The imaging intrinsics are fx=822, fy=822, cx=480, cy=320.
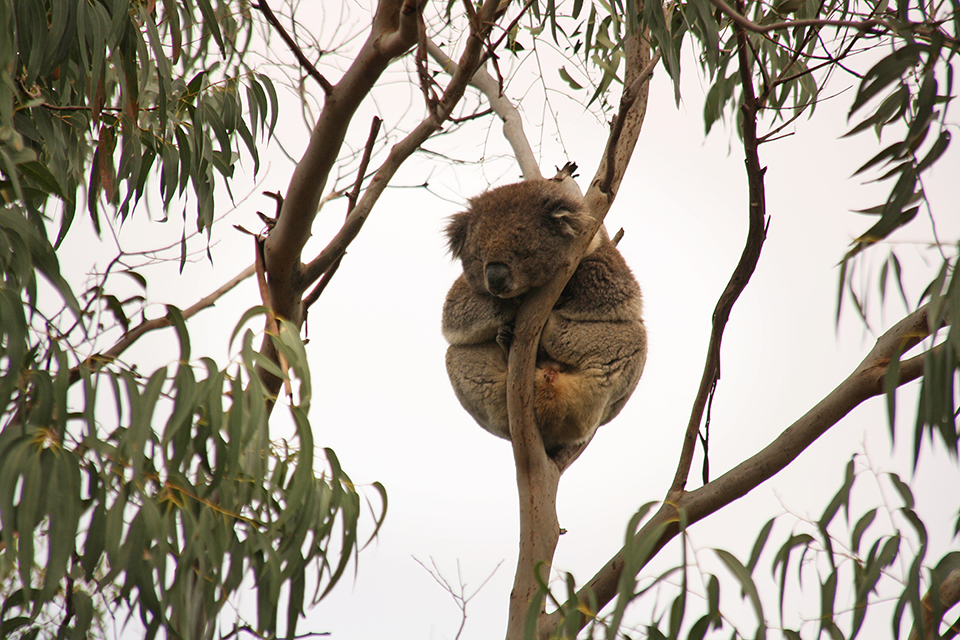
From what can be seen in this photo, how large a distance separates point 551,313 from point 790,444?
4.81ft

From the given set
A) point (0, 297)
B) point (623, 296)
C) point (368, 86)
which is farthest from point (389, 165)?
point (623, 296)

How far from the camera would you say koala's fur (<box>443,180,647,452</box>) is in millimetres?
2832

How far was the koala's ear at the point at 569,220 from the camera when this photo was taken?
9.22 feet

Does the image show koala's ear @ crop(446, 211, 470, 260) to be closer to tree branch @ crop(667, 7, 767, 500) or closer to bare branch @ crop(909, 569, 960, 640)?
tree branch @ crop(667, 7, 767, 500)

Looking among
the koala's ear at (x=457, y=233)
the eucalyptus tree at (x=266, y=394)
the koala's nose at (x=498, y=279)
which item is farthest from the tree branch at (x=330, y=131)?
the koala's ear at (x=457, y=233)

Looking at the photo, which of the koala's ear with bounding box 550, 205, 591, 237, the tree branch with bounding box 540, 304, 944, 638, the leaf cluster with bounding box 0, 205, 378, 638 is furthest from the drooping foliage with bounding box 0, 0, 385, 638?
the koala's ear with bounding box 550, 205, 591, 237

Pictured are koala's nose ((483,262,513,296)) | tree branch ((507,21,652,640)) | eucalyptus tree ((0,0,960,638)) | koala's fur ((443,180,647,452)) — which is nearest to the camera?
eucalyptus tree ((0,0,960,638))

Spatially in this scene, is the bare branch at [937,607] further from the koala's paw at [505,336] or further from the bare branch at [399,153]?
the koala's paw at [505,336]

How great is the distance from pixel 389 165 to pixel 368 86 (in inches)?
9.2

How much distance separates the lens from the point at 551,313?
3.06 m

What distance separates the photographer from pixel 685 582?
147 centimetres

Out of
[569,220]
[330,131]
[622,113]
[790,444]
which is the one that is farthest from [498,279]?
[790,444]

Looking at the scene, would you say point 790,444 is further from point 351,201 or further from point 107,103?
point 107,103

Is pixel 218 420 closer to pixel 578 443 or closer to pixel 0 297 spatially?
pixel 0 297
